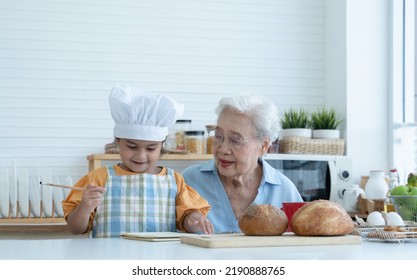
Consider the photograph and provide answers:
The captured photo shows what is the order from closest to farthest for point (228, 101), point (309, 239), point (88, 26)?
point (309, 239) < point (228, 101) < point (88, 26)

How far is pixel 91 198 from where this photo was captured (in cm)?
256

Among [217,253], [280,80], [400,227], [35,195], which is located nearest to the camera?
[217,253]

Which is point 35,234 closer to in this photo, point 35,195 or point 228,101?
point 35,195

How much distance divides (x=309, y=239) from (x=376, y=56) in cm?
364

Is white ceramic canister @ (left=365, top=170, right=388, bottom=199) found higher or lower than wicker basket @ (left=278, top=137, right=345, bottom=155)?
lower

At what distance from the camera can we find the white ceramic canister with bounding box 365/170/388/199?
15.7 feet

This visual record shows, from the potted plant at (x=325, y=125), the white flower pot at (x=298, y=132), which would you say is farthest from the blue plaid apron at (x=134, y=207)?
the potted plant at (x=325, y=125)

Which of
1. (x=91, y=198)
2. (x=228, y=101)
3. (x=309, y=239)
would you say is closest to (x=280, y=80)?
(x=228, y=101)

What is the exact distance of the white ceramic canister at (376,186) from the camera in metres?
4.80

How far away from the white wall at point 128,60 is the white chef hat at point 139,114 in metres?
2.22

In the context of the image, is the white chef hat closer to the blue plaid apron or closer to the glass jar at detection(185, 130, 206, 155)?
the blue plaid apron

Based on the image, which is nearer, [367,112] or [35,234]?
[35,234]

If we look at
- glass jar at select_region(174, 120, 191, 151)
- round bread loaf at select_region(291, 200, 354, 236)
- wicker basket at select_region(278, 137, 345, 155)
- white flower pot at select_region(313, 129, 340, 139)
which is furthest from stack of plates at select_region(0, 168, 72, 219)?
round bread loaf at select_region(291, 200, 354, 236)

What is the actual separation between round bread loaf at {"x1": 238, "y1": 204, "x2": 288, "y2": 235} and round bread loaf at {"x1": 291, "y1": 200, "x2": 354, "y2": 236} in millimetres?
48
